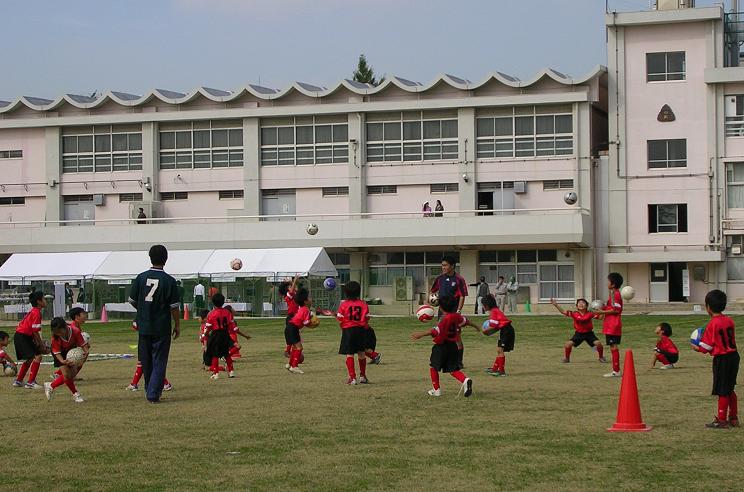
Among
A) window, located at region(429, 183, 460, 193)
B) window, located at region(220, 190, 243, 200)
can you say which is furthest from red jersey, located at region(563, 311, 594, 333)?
window, located at region(220, 190, 243, 200)

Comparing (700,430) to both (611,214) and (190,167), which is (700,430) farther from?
(190,167)

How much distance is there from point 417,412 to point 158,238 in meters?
48.7

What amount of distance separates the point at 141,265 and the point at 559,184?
21006 mm

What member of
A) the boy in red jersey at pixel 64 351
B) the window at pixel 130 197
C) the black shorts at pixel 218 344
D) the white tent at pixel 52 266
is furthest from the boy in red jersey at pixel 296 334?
the window at pixel 130 197

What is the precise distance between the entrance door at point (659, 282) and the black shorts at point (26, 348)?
4382 centimetres

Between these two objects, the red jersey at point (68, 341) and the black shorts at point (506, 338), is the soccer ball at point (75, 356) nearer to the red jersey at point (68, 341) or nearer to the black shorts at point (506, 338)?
the red jersey at point (68, 341)

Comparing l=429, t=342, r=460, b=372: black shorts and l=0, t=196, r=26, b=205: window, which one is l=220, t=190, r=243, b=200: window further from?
l=429, t=342, r=460, b=372: black shorts

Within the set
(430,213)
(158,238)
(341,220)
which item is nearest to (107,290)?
(158,238)

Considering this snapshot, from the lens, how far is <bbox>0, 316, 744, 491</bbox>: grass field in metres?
9.92

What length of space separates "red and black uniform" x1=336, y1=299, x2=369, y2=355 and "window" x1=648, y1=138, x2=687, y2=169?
139 feet

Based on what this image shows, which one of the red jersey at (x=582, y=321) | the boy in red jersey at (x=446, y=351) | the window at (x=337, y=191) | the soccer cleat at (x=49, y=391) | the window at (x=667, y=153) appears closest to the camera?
the boy in red jersey at (x=446, y=351)

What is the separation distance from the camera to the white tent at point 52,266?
54000 millimetres

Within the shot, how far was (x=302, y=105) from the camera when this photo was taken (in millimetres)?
62938

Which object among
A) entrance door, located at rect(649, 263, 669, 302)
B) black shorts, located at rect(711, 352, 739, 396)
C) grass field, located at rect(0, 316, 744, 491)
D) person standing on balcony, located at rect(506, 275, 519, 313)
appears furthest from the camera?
entrance door, located at rect(649, 263, 669, 302)
